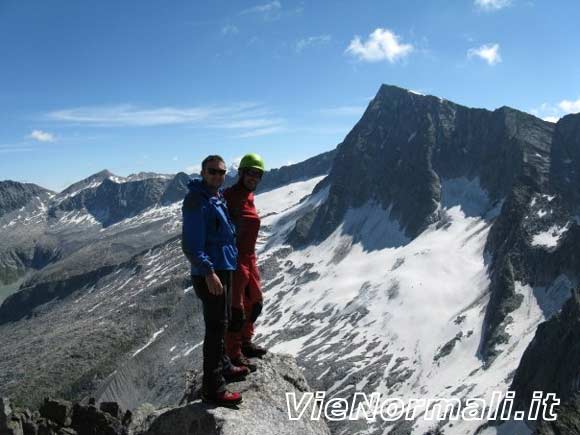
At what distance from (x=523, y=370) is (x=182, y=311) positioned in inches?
5084

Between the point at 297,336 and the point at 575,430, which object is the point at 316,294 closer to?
the point at 297,336

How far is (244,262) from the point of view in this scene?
1291 cm

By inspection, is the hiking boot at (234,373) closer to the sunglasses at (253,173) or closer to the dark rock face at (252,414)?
→ the dark rock face at (252,414)

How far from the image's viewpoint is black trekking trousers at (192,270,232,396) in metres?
11.1

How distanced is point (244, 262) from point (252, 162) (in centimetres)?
244

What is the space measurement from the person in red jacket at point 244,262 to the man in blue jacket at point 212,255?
949 mm

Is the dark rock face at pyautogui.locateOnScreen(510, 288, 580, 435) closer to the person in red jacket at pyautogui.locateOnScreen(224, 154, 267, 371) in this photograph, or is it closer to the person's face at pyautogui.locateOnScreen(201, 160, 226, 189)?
the person in red jacket at pyautogui.locateOnScreen(224, 154, 267, 371)

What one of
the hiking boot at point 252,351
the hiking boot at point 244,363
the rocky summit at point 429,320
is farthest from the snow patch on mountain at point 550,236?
the hiking boot at point 244,363

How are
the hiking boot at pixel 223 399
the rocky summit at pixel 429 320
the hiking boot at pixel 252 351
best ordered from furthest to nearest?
the rocky summit at pixel 429 320
the hiking boot at pixel 252 351
the hiking boot at pixel 223 399

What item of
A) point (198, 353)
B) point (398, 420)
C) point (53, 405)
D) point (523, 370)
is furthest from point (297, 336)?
point (53, 405)

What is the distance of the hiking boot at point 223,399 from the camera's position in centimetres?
1098

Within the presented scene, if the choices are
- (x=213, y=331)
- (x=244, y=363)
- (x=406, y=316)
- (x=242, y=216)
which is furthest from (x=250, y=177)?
(x=406, y=316)

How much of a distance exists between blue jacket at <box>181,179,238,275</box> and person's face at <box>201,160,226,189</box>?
0.16m

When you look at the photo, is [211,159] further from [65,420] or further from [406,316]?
[406,316]
